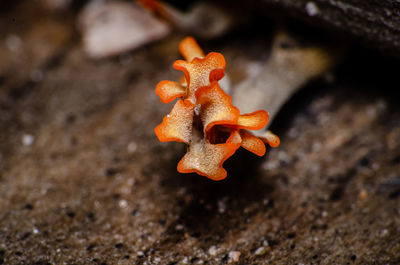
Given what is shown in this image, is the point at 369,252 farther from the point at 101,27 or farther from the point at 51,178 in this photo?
the point at 101,27

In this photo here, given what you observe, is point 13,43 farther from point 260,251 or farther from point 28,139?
point 260,251

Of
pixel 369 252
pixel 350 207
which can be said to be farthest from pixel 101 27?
pixel 369 252

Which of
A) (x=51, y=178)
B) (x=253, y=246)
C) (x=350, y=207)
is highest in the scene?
(x=350, y=207)

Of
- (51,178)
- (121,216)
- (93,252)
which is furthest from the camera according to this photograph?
(51,178)

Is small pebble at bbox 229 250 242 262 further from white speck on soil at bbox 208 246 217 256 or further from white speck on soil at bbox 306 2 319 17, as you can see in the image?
white speck on soil at bbox 306 2 319 17

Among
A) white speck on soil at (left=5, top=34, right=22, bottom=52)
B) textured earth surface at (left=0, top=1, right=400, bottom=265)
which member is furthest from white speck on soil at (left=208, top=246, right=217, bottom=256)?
white speck on soil at (left=5, top=34, right=22, bottom=52)

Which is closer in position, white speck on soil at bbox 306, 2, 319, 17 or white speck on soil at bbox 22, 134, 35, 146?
white speck on soil at bbox 306, 2, 319, 17
